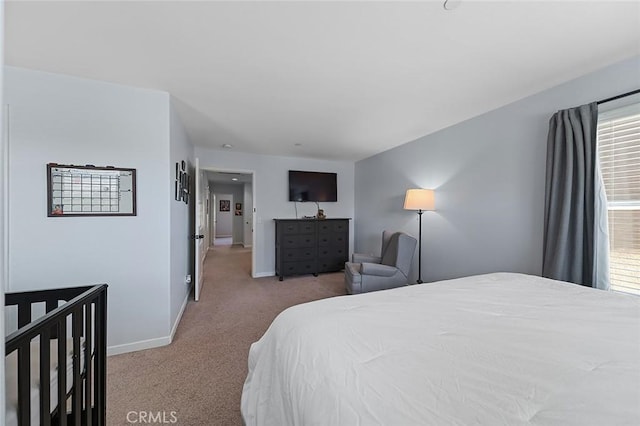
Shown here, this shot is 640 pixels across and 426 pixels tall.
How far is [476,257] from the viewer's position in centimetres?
292

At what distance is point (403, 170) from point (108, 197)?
3.52m

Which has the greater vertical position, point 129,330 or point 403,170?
point 403,170

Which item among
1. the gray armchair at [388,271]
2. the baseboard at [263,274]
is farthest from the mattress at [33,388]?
the baseboard at [263,274]

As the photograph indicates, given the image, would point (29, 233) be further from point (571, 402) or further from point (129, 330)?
point (571, 402)

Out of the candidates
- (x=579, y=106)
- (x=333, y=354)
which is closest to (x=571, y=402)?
(x=333, y=354)

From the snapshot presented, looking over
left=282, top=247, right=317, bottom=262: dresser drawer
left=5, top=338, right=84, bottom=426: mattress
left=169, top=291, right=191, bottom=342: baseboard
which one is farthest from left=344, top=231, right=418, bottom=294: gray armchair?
left=5, top=338, right=84, bottom=426: mattress

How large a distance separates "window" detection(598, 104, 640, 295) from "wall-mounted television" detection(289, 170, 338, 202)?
3688 millimetres

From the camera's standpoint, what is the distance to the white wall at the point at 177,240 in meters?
2.51

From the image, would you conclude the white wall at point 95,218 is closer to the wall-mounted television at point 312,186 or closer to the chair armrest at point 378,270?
the chair armrest at point 378,270

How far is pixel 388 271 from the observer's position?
323cm

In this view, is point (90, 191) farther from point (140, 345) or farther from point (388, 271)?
point (388, 271)

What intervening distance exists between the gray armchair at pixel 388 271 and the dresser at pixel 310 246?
4.39ft

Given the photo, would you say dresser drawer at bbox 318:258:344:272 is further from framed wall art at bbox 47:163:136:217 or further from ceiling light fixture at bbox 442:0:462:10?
ceiling light fixture at bbox 442:0:462:10

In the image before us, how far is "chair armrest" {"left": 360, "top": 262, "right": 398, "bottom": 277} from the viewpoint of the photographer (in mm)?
3176
